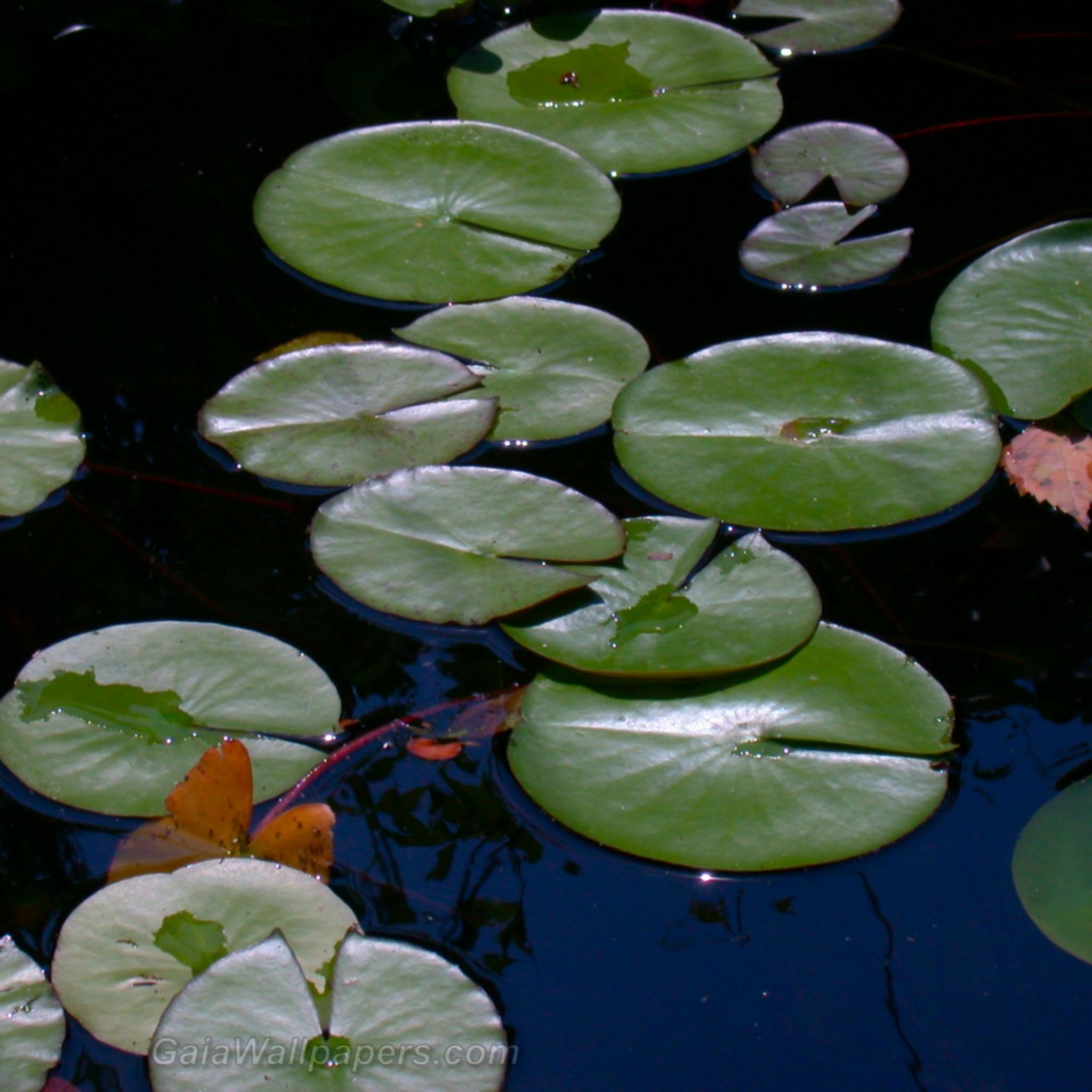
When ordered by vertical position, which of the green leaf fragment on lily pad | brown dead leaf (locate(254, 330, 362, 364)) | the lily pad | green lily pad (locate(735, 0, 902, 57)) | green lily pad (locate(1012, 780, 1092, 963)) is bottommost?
green lily pad (locate(1012, 780, 1092, 963))

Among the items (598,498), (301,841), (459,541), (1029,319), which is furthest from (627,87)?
(301,841)

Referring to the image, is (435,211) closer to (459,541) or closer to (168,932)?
(459,541)

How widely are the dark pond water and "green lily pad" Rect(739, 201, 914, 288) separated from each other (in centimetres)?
5

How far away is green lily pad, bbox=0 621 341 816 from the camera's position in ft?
3.74

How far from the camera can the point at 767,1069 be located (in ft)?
3.17

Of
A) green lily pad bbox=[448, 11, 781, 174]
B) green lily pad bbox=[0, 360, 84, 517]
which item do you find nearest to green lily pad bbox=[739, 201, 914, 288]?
green lily pad bbox=[448, 11, 781, 174]

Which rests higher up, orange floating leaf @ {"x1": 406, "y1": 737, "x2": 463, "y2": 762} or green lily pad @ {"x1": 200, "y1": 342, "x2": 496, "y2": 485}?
green lily pad @ {"x1": 200, "y1": 342, "x2": 496, "y2": 485}

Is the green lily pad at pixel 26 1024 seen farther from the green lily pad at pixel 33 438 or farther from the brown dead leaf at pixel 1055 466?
the brown dead leaf at pixel 1055 466

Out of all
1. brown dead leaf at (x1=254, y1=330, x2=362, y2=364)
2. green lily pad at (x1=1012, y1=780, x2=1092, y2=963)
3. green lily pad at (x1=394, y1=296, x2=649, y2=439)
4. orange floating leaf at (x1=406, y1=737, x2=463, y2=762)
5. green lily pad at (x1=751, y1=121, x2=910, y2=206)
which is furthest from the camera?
green lily pad at (x1=751, y1=121, x2=910, y2=206)

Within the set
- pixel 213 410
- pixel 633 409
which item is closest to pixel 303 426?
pixel 213 410

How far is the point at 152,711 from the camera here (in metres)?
1.19

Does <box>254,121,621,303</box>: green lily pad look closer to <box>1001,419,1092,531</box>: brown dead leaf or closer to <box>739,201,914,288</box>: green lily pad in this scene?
<box>739,201,914,288</box>: green lily pad

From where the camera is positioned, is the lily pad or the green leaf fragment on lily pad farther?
the lily pad

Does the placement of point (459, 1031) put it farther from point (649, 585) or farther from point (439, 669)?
point (649, 585)
